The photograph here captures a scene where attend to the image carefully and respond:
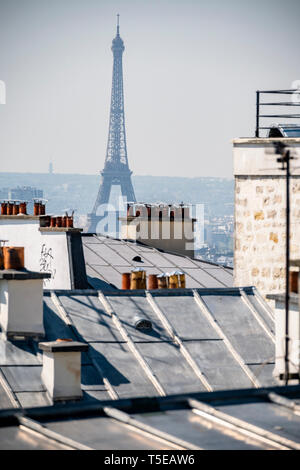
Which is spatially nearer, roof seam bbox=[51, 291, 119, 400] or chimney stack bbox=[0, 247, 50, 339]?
roof seam bbox=[51, 291, 119, 400]

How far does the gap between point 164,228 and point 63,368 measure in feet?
88.7

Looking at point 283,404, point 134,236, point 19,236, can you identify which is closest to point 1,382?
point 283,404

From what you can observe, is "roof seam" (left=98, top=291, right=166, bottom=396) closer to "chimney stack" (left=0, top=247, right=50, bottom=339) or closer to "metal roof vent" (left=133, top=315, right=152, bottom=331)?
"metal roof vent" (left=133, top=315, right=152, bottom=331)

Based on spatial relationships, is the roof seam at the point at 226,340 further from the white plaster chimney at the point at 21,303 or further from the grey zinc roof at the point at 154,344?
the white plaster chimney at the point at 21,303

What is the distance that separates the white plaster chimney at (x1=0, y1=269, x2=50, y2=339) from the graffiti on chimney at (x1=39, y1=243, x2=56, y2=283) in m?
7.99

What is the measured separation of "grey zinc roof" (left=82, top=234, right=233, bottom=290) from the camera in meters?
38.2

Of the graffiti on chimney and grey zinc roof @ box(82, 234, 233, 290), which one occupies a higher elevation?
the graffiti on chimney

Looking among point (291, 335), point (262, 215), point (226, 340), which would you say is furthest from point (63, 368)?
point (262, 215)

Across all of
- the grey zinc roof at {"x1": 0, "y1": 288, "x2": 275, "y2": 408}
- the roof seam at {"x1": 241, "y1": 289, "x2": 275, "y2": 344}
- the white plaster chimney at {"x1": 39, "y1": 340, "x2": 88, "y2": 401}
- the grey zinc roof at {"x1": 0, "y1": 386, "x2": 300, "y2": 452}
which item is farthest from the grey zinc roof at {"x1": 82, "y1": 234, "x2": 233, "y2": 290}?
the grey zinc roof at {"x1": 0, "y1": 386, "x2": 300, "y2": 452}

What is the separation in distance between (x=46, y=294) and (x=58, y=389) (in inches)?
183

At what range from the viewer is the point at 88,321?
25375 mm

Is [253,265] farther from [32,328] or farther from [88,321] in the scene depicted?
[32,328]

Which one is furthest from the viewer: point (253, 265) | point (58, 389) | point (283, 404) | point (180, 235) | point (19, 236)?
point (180, 235)

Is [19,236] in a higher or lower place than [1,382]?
higher
